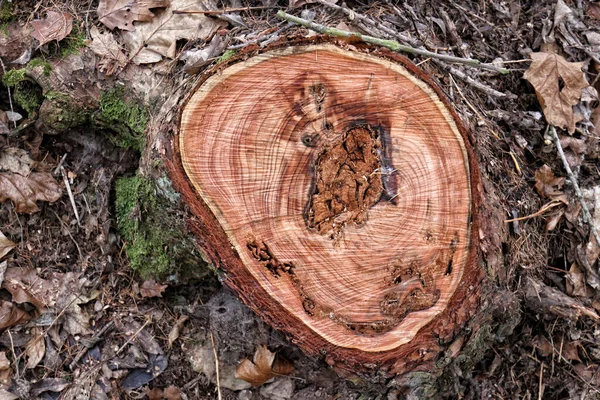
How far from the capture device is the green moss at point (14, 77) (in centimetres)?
263

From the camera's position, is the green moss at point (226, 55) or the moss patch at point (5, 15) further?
the moss patch at point (5, 15)

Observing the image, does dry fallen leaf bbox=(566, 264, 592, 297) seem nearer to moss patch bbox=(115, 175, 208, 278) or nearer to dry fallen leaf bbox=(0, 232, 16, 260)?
moss patch bbox=(115, 175, 208, 278)

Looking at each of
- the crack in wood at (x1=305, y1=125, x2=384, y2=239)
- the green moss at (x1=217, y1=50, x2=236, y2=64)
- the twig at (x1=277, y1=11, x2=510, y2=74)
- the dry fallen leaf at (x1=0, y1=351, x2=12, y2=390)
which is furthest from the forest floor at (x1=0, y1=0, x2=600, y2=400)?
the crack in wood at (x1=305, y1=125, x2=384, y2=239)

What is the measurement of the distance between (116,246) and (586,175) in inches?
98.3

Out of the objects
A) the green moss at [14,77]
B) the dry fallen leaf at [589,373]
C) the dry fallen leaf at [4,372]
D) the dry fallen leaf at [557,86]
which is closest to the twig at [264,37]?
the green moss at [14,77]

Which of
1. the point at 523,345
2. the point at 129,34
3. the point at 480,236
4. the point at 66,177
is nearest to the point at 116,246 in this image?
the point at 66,177

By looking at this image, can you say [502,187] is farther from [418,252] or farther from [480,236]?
[418,252]

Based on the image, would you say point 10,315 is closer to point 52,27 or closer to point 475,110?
point 52,27

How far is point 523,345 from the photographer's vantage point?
102 inches

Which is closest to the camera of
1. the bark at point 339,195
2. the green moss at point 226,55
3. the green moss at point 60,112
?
the bark at point 339,195

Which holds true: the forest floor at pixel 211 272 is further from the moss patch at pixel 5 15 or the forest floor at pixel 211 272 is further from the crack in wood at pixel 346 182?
the crack in wood at pixel 346 182

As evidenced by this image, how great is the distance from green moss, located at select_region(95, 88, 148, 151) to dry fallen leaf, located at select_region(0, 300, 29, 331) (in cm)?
102

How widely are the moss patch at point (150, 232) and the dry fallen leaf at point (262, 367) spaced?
0.47 metres

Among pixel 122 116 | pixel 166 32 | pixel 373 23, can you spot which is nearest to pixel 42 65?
pixel 122 116
